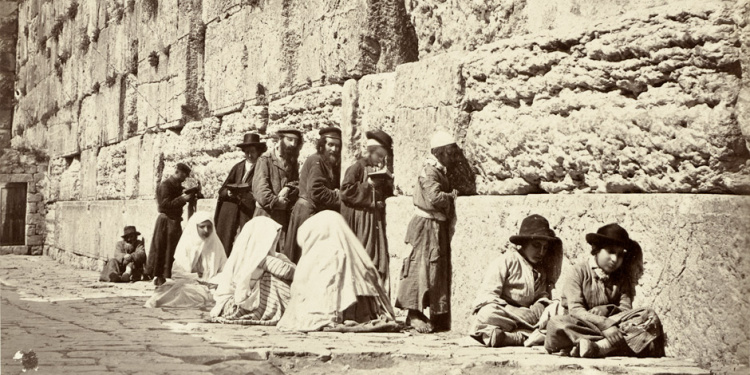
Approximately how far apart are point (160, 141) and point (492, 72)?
865cm

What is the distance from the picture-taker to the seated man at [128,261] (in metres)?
14.0

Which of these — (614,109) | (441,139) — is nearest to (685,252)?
(614,109)

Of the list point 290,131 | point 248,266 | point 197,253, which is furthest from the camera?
point 290,131

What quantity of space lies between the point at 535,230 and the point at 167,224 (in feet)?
24.2

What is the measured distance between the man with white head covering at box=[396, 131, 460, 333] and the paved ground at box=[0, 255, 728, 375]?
0.86 ft

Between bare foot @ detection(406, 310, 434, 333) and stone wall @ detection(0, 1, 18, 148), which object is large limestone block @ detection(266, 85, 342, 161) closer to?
bare foot @ detection(406, 310, 434, 333)

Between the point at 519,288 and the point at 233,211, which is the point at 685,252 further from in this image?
the point at 233,211

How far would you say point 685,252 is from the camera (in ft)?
17.9

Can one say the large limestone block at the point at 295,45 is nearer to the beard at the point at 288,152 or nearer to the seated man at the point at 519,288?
the beard at the point at 288,152

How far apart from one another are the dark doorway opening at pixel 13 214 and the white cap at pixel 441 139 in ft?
61.3

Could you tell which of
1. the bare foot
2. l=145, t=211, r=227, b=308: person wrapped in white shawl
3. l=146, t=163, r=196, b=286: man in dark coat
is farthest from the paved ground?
l=146, t=163, r=196, b=286: man in dark coat

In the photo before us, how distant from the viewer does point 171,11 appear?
14.6 meters

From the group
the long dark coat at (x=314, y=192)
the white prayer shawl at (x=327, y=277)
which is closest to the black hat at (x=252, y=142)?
the long dark coat at (x=314, y=192)

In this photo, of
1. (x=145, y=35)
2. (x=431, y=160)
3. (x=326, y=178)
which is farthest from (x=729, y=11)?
(x=145, y=35)
